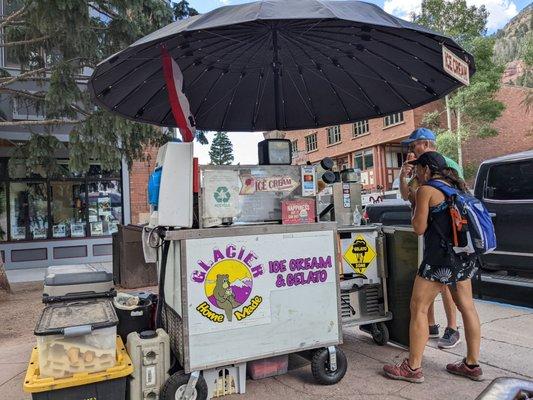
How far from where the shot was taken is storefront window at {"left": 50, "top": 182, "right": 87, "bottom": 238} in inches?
504

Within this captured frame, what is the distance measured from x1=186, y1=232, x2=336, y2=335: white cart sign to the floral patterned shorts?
2.36 feet

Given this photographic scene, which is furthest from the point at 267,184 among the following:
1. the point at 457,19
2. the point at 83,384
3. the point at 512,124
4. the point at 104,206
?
the point at 512,124

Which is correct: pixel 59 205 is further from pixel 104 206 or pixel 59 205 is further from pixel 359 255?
pixel 359 255

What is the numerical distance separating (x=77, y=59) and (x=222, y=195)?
644 cm

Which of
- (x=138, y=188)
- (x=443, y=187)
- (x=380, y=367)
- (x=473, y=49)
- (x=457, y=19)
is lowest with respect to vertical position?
(x=380, y=367)

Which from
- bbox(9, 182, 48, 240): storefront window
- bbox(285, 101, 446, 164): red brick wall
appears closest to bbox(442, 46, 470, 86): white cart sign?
bbox(9, 182, 48, 240): storefront window

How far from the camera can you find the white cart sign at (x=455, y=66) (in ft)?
11.0

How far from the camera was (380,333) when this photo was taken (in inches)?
177

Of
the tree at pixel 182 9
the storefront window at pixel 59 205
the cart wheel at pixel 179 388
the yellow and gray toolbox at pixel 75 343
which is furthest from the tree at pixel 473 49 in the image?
the yellow and gray toolbox at pixel 75 343

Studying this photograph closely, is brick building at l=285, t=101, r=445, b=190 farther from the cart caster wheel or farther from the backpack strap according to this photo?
the cart caster wheel

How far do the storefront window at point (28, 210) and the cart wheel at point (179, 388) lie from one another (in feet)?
36.1

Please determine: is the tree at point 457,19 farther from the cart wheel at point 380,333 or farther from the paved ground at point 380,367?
the cart wheel at point 380,333

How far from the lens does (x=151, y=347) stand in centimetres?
313

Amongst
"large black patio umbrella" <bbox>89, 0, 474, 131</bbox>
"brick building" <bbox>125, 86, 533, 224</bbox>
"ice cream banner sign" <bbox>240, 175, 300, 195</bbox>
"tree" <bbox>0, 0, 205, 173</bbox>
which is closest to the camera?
"large black patio umbrella" <bbox>89, 0, 474, 131</bbox>
